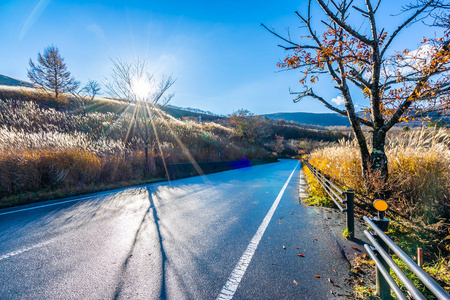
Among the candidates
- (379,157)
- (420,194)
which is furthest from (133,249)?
(379,157)

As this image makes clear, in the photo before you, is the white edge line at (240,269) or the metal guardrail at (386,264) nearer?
the metal guardrail at (386,264)

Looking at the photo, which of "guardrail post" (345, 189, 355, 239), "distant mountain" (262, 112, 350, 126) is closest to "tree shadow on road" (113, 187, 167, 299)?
"guardrail post" (345, 189, 355, 239)

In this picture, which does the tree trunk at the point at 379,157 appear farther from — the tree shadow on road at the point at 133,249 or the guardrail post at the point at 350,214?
the tree shadow on road at the point at 133,249

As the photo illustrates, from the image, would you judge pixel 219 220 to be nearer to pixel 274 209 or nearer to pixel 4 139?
pixel 274 209

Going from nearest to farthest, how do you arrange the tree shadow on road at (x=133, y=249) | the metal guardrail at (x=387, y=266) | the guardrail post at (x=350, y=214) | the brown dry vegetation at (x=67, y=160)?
the metal guardrail at (x=387, y=266)
the tree shadow on road at (x=133, y=249)
the guardrail post at (x=350, y=214)
the brown dry vegetation at (x=67, y=160)

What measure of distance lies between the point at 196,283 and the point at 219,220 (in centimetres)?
217

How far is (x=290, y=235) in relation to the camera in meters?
3.83

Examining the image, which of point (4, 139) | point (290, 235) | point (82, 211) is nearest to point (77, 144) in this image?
point (4, 139)

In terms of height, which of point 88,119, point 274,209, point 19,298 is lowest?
point 274,209

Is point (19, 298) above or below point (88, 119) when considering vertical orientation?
below

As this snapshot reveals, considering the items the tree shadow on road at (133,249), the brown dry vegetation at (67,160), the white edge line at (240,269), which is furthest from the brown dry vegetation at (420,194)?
the brown dry vegetation at (67,160)

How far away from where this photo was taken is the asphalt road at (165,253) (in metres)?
2.29

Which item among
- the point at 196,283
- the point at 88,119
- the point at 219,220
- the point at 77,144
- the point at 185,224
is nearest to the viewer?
the point at 196,283

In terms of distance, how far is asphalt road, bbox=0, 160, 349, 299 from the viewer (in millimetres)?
2285
